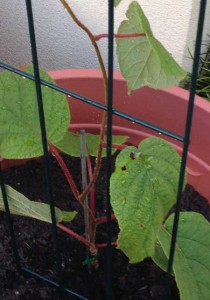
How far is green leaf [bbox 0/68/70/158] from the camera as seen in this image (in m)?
1.01

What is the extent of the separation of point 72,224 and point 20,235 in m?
0.11

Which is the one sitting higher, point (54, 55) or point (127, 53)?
point (127, 53)

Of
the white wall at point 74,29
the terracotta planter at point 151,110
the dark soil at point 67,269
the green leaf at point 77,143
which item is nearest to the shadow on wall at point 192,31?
the white wall at point 74,29

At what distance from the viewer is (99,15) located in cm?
181

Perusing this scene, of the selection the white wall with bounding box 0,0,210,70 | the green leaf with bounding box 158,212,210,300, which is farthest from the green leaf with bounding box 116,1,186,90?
the white wall with bounding box 0,0,210,70

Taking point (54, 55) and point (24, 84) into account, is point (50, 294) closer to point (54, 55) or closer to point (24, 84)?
point (24, 84)

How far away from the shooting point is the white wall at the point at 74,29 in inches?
68.9

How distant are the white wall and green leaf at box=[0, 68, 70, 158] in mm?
786

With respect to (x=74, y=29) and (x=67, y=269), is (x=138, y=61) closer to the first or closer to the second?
(x=67, y=269)

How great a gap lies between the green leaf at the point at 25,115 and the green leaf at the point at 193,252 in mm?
236

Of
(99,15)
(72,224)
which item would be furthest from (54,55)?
(72,224)

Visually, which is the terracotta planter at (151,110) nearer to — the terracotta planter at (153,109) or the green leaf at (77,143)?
the terracotta planter at (153,109)

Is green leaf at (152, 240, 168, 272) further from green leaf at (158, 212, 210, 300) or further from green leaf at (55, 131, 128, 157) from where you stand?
green leaf at (55, 131, 128, 157)

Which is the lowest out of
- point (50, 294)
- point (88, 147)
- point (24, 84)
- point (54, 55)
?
point (50, 294)
